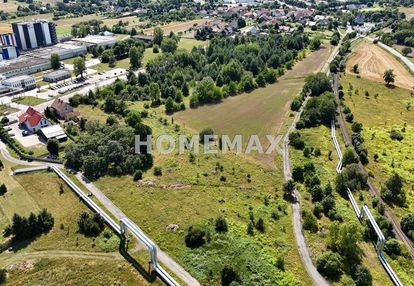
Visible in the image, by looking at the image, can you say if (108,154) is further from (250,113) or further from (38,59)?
(38,59)

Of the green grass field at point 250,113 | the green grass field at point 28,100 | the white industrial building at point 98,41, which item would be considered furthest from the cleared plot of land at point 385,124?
the white industrial building at point 98,41

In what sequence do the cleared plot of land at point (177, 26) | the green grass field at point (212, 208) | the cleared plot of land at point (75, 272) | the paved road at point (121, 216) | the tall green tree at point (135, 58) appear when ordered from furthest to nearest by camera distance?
the cleared plot of land at point (177, 26) < the tall green tree at point (135, 58) < the green grass field at point (212, 208) < the paved road at point (121, 216) < the cleared plot of land at point (75, 272)

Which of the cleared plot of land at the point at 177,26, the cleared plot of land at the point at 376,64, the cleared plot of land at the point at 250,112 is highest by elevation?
the cleared plot of land at the point at 376,64

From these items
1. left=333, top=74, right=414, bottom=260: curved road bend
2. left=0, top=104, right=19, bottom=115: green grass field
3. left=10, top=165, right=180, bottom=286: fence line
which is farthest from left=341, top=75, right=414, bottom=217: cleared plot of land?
left=0, top=104, right=19, bottom=115: green grass field

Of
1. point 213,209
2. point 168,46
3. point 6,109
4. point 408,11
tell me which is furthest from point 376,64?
point 6,109

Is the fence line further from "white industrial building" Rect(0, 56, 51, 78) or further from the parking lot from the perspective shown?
"white industrial building" Rect(0, 56, 51, 78)

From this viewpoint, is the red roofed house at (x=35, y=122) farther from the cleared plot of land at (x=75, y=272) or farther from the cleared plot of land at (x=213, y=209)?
the cleared plot of land at (x=75, y=272)
